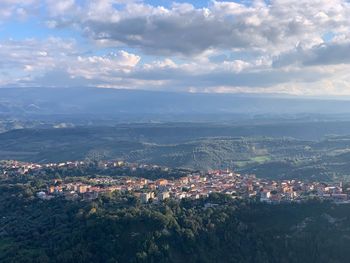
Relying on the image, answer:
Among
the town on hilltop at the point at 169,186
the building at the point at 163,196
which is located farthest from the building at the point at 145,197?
the building at the point at 163,196

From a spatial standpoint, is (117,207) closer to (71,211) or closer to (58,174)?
(71,211)

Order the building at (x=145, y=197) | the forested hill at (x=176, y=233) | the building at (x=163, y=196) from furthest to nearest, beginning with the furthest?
the building at (x=163, y=196) → the building at (x=145, y=197) → the forested hill at (x=176, y=233)

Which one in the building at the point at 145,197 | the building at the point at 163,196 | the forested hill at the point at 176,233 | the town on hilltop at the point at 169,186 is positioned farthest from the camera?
the town on hilltop at the point at 169,186

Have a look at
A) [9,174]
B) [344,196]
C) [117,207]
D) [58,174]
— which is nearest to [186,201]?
[117,207]

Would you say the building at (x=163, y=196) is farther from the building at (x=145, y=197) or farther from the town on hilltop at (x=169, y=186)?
the building at (x=145, y=197)

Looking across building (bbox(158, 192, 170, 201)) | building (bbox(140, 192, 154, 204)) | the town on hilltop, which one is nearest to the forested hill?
building (bbox(140, 192, 154, 204))

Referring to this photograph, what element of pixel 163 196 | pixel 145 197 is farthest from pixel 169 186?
pixel 145 197

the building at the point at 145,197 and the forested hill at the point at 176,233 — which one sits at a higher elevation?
the building at the point at 145,197

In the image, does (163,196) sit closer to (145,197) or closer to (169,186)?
(145,197)
